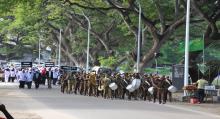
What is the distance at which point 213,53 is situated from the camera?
43.8 meters

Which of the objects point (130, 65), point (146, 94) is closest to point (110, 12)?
point (130, 65)

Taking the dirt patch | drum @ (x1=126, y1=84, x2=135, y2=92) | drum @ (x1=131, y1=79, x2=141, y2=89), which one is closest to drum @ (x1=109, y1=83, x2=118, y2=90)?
drum @ (x1=126, y1=84, x2=135, y2=92)

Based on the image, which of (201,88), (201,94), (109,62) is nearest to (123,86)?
(201,94)

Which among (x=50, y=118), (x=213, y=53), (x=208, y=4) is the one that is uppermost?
(x=208, y=4)

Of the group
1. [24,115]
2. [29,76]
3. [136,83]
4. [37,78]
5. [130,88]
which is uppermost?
[29,76]

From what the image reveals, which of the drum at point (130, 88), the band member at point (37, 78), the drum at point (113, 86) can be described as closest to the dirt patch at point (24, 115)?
the drum at point (130, 88)

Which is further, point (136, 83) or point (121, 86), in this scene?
point (121, 86)

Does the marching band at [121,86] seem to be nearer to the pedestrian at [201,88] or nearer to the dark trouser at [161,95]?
the dark trouser at [161,95]

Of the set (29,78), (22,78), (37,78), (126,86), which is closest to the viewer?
(126,86)

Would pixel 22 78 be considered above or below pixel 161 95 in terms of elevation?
above

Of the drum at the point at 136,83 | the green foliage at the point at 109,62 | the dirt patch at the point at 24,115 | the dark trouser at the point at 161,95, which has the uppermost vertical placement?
the green foliage at the point at 109,62

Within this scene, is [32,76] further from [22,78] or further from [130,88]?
[130,88]

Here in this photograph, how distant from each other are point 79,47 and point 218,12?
29746 mm

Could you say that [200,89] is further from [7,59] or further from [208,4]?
[7,59]
